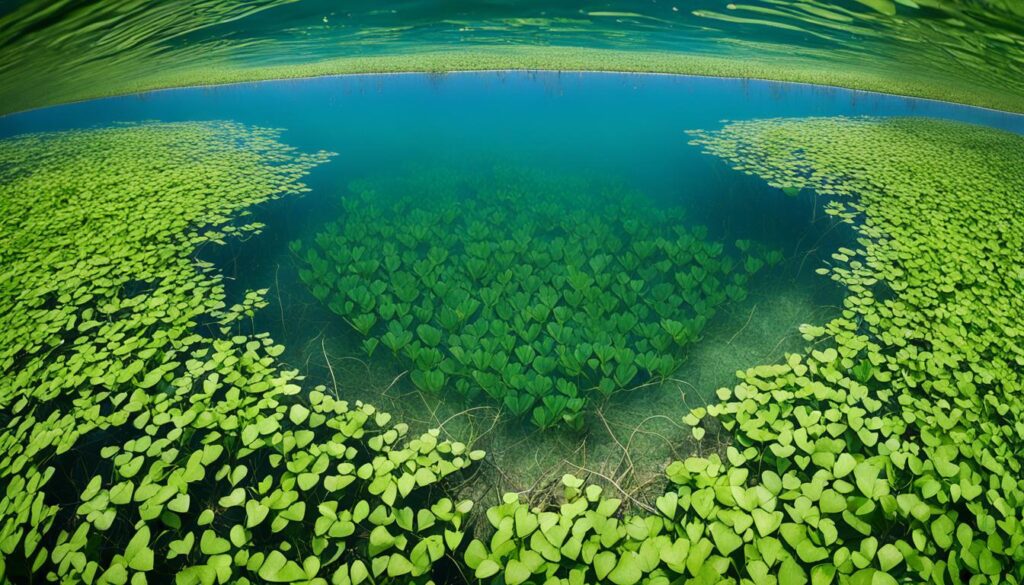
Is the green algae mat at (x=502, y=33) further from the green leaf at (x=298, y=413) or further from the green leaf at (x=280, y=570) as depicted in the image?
the green leaf at (x=280, y=570)

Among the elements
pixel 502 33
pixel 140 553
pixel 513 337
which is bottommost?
pixel 513 337

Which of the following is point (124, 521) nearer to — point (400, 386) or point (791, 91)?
point (400, 386)

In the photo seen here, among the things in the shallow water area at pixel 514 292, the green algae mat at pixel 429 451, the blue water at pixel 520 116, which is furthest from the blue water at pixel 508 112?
the green algae mat at pixel 429 451

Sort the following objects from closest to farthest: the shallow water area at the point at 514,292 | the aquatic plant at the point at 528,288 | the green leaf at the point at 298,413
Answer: the green leaf at the point at 298,413, the shallow water area at the point at 514,292, the aquatic plant at the point at 528,288

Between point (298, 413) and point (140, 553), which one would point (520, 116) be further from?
point (140, 553)

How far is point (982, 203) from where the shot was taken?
518 cm

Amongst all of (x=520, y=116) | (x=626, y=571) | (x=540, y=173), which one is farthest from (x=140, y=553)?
(x=520, y=116)

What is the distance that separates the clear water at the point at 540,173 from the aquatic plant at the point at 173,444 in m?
0.32

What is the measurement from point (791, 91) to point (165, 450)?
58.3 feet

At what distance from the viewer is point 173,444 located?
218 centimetres

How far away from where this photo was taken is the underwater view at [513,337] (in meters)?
1.66

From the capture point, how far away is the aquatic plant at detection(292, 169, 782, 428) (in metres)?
2.70

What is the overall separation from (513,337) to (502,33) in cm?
834

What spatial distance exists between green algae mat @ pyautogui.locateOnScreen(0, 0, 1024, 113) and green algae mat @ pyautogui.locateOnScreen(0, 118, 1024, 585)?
6.94 ft
